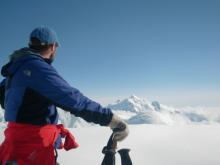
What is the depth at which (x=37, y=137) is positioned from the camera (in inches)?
98.8

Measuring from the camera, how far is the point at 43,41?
2.77 meters

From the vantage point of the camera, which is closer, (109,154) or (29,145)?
(29,145)

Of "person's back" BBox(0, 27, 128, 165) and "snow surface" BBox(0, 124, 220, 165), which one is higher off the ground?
"snow surface" BBox(0, 124, 220, 165)

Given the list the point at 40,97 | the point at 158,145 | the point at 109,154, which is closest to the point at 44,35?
the point at 40,97

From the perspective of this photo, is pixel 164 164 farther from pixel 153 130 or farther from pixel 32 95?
pixel 32 95

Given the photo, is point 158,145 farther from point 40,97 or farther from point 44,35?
point 40,97

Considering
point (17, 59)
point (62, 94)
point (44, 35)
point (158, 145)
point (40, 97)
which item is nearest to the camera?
point (62, 94)

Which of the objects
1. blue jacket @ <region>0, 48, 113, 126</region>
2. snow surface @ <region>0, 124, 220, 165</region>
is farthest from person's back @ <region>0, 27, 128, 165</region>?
snow surface @ <region>0, 124, 220, 165</region>

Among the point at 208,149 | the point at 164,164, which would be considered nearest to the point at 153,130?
the point at 208,149

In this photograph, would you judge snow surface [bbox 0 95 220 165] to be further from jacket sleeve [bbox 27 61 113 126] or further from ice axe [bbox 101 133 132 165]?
jacket sleeve [bbox 27 61 113 126]

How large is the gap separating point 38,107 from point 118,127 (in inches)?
26.2

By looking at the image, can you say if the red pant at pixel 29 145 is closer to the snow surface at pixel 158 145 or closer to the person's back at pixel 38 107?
the person's back at pixel 38 107

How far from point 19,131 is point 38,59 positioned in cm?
59

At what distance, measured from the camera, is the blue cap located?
277cm
